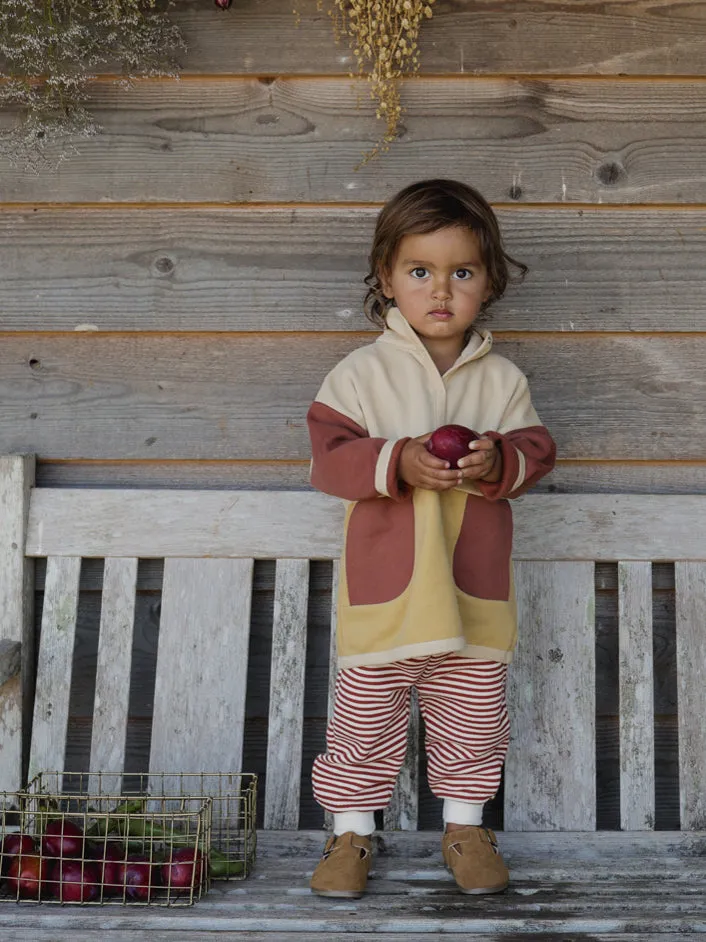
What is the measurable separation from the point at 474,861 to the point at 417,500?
614 millimetres

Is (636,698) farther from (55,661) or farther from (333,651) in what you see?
(55,661)

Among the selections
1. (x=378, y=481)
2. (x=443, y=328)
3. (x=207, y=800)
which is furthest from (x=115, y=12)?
(x=207, y=800)

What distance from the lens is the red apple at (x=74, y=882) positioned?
170 cm

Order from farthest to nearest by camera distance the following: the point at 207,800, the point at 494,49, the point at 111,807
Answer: the point at 494,49, the point at 111,807, the point at 207,800

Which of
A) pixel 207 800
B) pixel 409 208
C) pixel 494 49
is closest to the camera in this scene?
pixel 207 800

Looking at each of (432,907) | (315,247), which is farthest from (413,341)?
(432,907)

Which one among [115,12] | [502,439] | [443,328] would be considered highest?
[115,12]

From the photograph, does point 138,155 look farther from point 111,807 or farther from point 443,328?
point 111,807

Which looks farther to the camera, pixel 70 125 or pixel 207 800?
pixel 70 125

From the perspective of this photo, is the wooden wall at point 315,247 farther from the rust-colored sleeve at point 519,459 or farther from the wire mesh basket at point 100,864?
the wire mesh basket at point 100,864

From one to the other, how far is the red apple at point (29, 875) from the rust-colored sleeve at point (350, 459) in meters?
0.78

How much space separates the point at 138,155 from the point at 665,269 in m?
1.18

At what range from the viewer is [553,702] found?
7.17 feet

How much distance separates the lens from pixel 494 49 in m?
2.33
